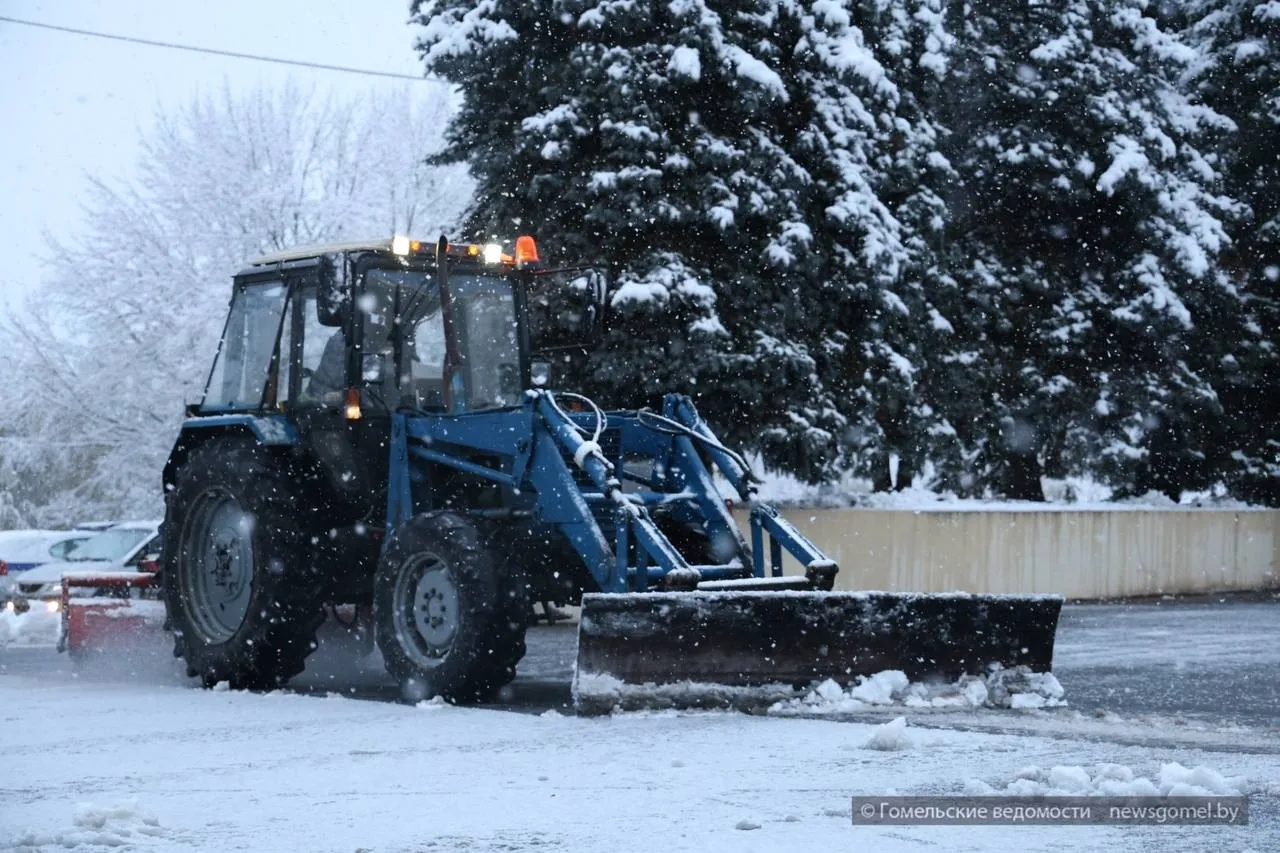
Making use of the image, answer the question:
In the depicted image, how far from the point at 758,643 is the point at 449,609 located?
6.38 feet

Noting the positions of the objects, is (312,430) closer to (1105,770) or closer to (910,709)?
(910,709)

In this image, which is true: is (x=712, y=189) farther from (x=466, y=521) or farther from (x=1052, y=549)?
(x=466, y=521)

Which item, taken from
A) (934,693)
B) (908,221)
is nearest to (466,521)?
(934,693)

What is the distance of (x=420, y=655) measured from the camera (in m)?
10.9

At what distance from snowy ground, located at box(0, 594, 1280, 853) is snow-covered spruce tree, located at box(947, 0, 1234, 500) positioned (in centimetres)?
1397

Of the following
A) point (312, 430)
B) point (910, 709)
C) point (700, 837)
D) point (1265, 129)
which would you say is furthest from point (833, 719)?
point (1265, 129)

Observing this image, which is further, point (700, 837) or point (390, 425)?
point (390, 425)

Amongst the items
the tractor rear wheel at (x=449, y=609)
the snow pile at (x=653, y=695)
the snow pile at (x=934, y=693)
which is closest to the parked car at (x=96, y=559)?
the tractor rear wheel at (x=449, y=609)

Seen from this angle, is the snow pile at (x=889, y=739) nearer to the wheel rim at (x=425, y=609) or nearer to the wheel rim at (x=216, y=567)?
the wheel rim at (x=425, y=609)

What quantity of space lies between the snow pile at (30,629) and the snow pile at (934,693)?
33.0ft

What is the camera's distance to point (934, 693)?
10.4m

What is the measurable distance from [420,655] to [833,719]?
8.76 feet

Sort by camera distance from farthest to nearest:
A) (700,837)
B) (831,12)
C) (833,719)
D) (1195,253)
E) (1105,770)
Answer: (1195,253) → (831,12) → (833,719) → (1105,770) → (700,837)

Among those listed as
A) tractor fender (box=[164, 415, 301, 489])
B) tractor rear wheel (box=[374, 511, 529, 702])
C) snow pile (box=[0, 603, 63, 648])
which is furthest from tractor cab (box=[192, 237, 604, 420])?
snow pile (box=[0, 603, 63, 648])
